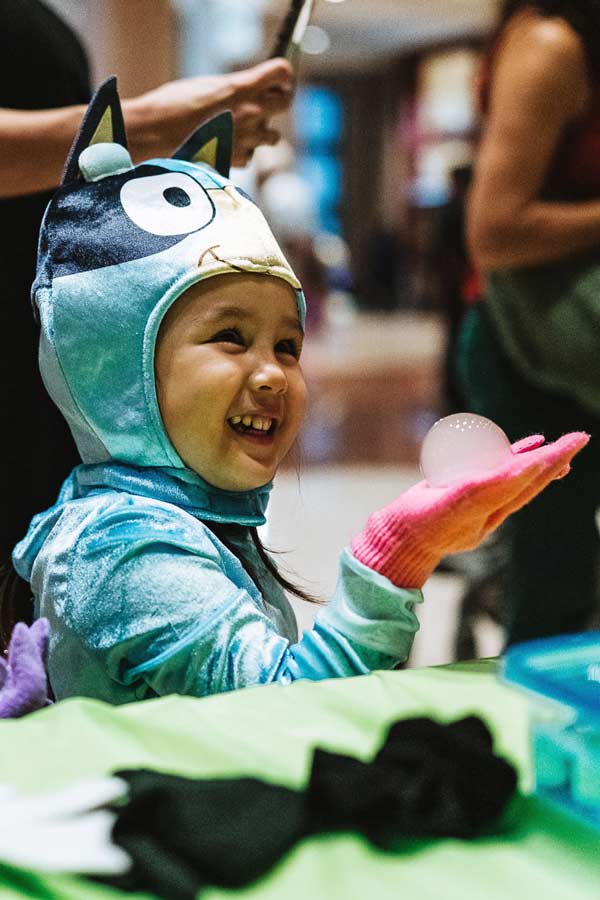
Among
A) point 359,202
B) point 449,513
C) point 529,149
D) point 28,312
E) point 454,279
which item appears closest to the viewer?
point 449,513

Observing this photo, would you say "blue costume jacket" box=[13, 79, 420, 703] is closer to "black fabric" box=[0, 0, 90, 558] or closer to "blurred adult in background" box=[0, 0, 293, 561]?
"blurred adult in background" box=[0, 0, 293, 561]

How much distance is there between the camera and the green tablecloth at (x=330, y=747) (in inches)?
19.4

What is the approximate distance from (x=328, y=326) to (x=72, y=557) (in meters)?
10.8

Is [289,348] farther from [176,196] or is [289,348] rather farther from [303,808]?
[303,808]

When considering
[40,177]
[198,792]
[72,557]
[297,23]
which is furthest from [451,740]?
[297,23]

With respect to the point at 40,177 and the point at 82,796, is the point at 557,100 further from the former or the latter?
the point at 82,796

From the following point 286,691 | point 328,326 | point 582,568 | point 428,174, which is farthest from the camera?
point 428,174

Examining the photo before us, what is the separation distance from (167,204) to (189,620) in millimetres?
340

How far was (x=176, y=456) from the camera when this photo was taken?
3.00ft

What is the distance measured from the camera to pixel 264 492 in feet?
3.22

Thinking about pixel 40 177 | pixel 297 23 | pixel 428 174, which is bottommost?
pixel 428 174

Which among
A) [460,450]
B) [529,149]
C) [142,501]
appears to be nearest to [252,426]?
[142,501]

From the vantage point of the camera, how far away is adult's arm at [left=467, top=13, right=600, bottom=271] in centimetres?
146

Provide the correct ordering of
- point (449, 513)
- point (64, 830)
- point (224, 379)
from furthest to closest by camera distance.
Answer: point (224, 379), point (449, 513), point (64, 830)
